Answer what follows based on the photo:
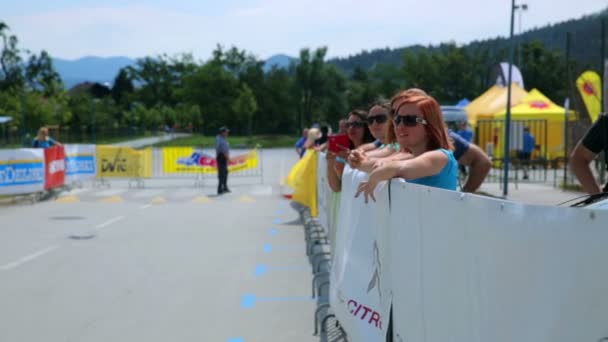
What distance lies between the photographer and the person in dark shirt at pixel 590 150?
5.35m

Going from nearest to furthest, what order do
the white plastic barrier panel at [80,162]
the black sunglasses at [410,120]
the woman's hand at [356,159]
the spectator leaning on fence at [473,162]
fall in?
the black sunglasses at [410,120], the woman's hand at [356,159], the spectator leaning on fence at [473,162], the white plastic barrier panel at [80,162]

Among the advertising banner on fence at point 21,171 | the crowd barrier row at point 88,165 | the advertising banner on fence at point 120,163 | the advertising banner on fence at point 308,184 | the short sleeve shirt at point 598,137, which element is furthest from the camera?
the advertising banner on fence at point 120,163

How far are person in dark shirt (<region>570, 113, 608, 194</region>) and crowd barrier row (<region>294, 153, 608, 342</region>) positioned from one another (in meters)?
1.80

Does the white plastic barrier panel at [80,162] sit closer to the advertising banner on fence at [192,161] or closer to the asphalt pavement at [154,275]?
the advertising banner on fence at [192,161]

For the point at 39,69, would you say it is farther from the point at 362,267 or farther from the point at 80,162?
the point at 362,267

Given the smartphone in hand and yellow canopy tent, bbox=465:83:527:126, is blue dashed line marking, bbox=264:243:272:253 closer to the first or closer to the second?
the smartphone in hand

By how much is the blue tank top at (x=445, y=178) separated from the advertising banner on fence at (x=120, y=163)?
21009mm

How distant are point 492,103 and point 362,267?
33244 mm

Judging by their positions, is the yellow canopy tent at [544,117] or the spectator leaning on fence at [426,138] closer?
the spectator leaning on fence at [426,138]

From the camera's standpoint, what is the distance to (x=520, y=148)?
28594 mm

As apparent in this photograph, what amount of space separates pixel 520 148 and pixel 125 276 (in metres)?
22.3

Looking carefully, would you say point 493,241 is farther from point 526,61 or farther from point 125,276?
point 526,61

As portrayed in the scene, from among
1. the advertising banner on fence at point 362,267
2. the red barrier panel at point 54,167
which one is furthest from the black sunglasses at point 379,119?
the red barrier panel at point 54,167

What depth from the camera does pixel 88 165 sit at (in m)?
23.8
